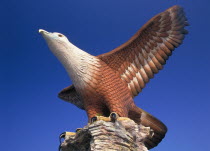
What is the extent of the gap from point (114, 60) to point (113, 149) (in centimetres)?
246

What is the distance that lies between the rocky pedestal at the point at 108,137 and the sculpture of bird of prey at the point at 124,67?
0.56m

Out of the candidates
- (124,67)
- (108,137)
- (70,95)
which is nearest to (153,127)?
(124,67)

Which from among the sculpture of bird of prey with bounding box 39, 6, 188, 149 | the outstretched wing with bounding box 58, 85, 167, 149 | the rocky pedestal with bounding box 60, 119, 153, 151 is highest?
the sculpture of bird of prey with bounding box 39, 6, 188, 149

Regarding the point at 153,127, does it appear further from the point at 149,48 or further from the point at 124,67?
the point at 149,48

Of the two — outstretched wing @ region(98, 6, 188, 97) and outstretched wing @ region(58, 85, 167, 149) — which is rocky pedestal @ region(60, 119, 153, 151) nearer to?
outstretched wing @ region(58, 85, 167, 149)

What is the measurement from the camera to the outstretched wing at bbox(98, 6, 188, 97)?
6.97 meters

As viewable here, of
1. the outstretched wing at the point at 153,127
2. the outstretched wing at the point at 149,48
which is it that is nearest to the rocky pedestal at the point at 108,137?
the outstretched wing at the point at 153,127

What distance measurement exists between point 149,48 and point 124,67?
0.76 m

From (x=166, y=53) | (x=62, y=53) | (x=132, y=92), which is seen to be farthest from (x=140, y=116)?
(x=62, y=53)

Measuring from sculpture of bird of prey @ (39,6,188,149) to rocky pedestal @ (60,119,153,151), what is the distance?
0.56m

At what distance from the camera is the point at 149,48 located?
7.16 m

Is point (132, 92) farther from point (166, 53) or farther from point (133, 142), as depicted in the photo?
point (133, 142)

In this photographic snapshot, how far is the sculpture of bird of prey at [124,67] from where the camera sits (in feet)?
20.8

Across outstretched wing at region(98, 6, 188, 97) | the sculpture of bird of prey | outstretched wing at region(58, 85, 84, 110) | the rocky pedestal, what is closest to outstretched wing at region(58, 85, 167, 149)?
the sculpture of bird of prey
